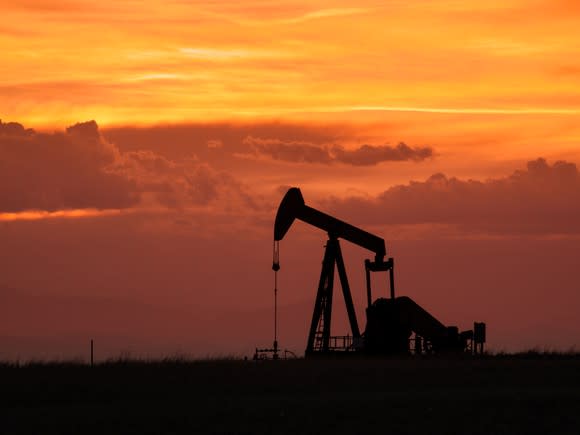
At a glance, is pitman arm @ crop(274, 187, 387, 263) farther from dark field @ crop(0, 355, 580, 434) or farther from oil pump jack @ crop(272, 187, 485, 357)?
dark field @ crop(0, 355, 580, 434)

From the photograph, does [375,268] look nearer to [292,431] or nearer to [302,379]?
[302,379]

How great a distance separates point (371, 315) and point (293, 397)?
70.8ft

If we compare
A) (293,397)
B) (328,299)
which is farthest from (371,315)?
(293,397)

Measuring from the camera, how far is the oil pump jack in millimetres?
51250

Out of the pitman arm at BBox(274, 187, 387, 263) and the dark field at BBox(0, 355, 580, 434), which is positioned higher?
the pitman arm at BBox(274, 187, 387, 263)

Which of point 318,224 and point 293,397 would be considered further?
point 318,224

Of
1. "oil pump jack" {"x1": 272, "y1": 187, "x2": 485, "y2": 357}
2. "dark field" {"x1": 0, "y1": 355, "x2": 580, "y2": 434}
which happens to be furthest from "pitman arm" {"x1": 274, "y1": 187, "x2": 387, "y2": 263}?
"dark field" {"x1": 0, "y1": 355, "x2": 580, "y2": 434}

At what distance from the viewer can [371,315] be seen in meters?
51.6

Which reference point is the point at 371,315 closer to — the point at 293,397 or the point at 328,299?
the point at 328,299

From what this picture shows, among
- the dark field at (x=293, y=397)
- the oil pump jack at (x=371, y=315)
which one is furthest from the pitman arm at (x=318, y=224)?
the dark field at (x=293, y=397)

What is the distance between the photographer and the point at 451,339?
51750mm

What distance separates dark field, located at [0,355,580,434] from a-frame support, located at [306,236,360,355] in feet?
39.7

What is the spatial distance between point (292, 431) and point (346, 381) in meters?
8.96

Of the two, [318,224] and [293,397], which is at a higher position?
[318,224]
